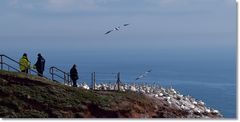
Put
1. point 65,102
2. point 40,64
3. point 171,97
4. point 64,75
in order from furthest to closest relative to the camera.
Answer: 1. point 171,97
2. point 64,75
3. point 40,64
4. point 65,102

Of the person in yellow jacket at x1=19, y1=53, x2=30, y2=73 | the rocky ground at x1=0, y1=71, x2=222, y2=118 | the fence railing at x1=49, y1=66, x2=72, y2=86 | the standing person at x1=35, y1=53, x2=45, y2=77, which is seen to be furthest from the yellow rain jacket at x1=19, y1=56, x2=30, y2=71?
the rocky ground at x1=0, y1=71, x2=222, y2=118

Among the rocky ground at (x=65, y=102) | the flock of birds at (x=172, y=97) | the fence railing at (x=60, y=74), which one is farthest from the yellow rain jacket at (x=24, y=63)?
the flock of birds at (x=172, y=97)

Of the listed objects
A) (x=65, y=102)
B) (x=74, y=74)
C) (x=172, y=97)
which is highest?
(x=74, y=74)

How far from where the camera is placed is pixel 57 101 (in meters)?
16.4

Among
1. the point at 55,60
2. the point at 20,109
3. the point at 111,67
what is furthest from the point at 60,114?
the point at 111,67

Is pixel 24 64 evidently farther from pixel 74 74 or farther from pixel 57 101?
pixel 57 101

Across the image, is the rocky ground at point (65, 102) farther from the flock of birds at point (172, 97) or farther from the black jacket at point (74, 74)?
the black jacket at point (74, 74)

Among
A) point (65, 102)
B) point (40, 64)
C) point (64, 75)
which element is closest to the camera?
point (65, 102)

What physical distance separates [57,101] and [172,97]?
6.67 meters

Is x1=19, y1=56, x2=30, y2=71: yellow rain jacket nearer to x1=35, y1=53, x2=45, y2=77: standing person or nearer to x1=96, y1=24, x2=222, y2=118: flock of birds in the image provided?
x1=35, y1=53, x2=45, y2=77: standing person

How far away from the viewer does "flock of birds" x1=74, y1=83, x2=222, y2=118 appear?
64.2 feet

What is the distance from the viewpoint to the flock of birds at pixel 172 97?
64.2 ft

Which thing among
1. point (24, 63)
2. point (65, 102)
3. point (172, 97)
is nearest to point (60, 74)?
point (24, 63)

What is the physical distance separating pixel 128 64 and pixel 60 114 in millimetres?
9950
